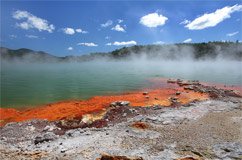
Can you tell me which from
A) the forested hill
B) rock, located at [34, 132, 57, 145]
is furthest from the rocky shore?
the forested hill

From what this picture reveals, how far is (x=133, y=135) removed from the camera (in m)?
12.9

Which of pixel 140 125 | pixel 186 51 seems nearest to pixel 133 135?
pixel 140 125

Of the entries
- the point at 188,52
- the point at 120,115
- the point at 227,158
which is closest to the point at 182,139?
the point at 227,158

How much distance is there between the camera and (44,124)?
16.0m

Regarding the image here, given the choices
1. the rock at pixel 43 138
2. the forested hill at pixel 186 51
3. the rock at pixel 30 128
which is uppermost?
the forested hill at pixel 186 51

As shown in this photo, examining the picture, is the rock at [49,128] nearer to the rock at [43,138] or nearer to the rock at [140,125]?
the rock at [43,138]

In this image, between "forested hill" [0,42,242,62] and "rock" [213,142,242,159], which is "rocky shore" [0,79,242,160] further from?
"forested hill" [0,42,242,62]

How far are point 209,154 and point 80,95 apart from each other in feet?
61.9

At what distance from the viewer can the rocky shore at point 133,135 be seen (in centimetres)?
1077

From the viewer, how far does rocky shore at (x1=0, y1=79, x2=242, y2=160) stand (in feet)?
35.3

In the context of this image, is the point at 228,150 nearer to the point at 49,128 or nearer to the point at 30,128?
the point at 49,128

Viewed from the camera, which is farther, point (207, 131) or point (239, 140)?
point (207, 131)

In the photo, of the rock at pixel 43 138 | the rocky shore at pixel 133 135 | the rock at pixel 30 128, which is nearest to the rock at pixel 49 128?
the rocky shore at pixel 133 135

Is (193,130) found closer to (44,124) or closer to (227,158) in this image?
(227,158)
